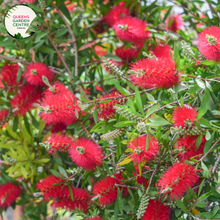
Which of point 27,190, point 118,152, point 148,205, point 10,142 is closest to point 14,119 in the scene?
point 10,142

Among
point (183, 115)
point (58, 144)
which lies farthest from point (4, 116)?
point (183, 115)

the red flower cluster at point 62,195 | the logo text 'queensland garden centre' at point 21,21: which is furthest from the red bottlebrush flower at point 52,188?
the logo text 'queensland garden centre' at point 21,21

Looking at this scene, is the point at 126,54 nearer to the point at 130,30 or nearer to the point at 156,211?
the point at 130,30

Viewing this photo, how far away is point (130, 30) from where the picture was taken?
891 millimetres

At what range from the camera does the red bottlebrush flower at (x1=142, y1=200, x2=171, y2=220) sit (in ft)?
2.14

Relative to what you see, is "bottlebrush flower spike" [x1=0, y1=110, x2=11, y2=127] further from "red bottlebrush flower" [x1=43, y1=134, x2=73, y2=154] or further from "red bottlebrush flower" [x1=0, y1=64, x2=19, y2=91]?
"red bottlebrush flower" [x1=43, y1=134, x2=73, y2=154]

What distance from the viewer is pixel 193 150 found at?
66 centimetres

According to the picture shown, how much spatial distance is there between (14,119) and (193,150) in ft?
2.30

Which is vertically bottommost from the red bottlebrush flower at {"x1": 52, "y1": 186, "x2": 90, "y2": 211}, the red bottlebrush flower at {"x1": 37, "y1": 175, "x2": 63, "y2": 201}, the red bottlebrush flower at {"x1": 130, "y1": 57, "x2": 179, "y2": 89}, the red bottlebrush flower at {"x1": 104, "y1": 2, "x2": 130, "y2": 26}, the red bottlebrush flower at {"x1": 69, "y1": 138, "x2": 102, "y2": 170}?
the red bottlebrush flower at {"x1": 52, "y1": 186, "x2": 90, "y2": 211}

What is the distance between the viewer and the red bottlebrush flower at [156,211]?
652 millimetres

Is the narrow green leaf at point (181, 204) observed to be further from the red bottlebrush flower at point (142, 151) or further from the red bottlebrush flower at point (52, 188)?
the red bottlebrush flower at point (52, 188)

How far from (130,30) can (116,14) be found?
0.71ft

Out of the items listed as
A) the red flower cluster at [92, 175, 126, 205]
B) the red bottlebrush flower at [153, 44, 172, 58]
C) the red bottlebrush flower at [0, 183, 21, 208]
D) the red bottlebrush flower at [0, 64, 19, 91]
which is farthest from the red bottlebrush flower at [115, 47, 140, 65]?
the red bottlebrush flower at [0, 183, 21, 208]

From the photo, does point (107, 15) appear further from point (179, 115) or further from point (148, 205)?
point (148, 205)
